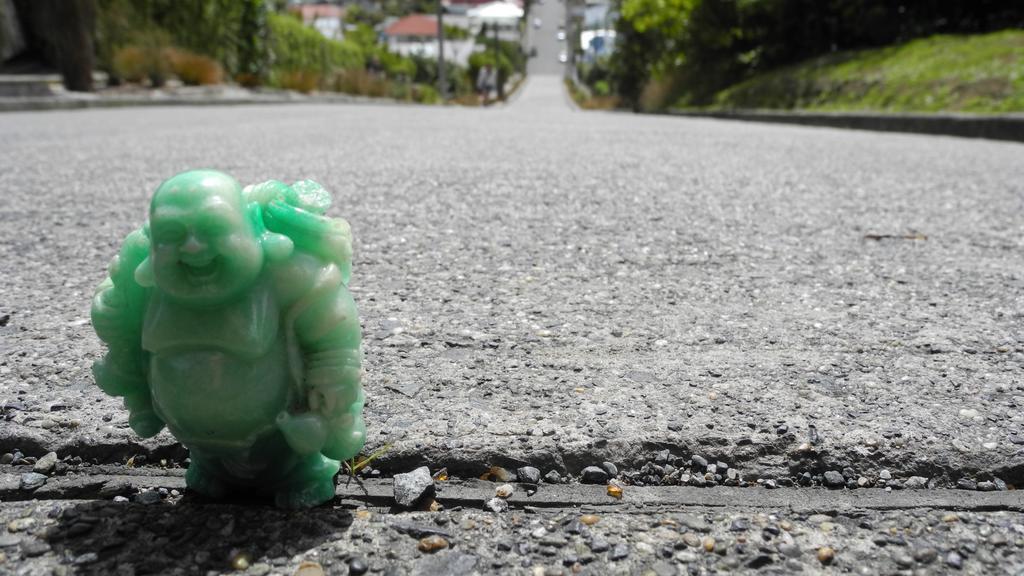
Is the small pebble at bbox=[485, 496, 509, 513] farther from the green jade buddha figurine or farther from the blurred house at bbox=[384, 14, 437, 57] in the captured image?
the blurred house at bbox=[384, 14, 437, 57]

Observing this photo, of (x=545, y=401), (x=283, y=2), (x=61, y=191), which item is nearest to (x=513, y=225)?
(x=545, y=401)

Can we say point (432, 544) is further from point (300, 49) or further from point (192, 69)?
point (300, 49)

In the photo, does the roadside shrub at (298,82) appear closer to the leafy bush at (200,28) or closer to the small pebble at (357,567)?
the leafy bush at (200,28)

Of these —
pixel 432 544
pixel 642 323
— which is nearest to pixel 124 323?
pixel 432 544

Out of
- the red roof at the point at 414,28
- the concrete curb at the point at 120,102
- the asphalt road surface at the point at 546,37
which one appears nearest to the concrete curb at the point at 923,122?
the concrete curb at the point at 120,102

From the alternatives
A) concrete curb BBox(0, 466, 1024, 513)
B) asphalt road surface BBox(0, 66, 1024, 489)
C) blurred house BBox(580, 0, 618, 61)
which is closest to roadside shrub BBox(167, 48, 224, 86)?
blurred house BBox(580, 0, 618, 61)
